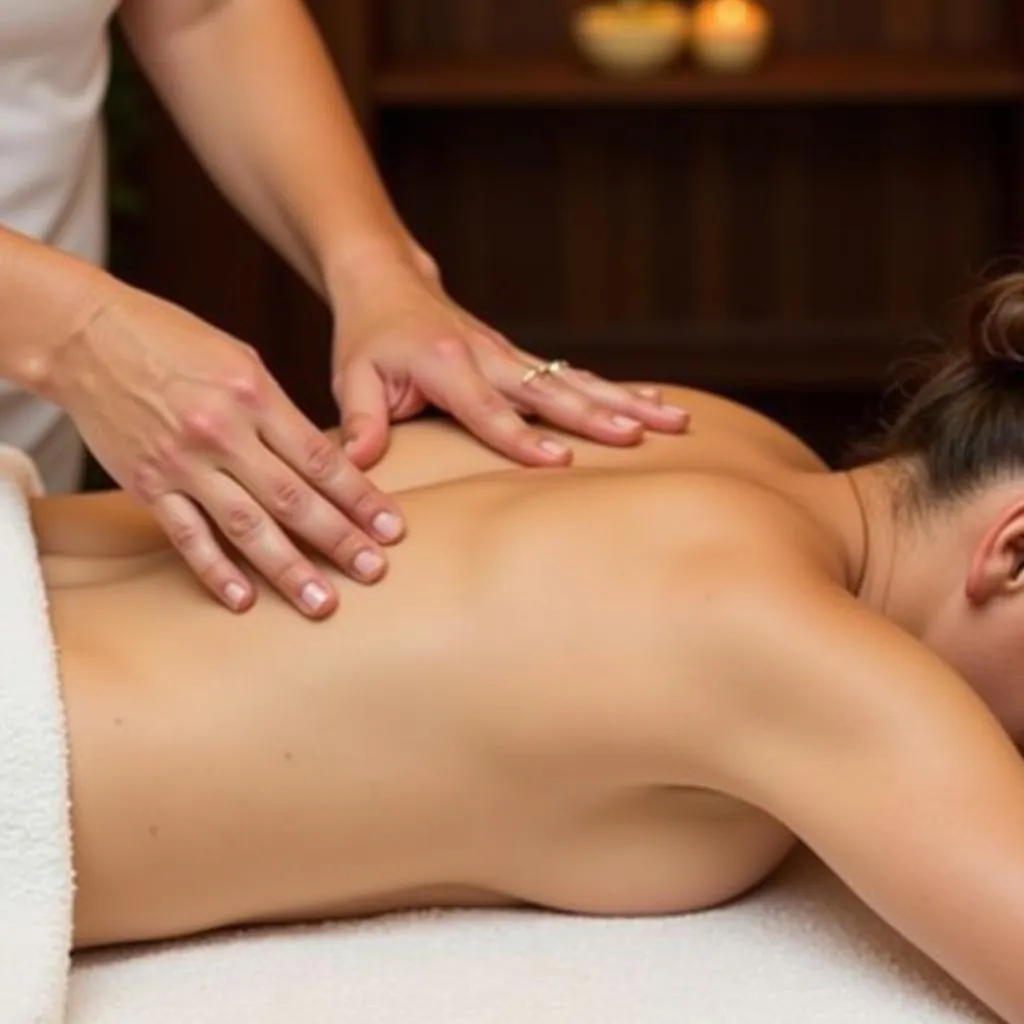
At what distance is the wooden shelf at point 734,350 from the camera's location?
3795 millimetres

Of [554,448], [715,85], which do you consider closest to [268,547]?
[554,448]

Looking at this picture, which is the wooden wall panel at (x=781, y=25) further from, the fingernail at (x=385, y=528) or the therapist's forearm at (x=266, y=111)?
the fingernail at (x=385, y=528)

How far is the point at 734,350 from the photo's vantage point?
153 inches

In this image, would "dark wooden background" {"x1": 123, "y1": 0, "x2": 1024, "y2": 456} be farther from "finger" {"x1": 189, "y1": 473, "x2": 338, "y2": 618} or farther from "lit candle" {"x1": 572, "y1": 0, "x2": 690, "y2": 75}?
"finger" {"x1": 189, "y1": 473, "x2": 338, "y2": 618}

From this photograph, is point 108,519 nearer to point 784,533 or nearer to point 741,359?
point 784,533

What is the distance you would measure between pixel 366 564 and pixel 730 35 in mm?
2238

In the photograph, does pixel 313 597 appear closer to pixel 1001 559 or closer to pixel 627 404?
pixel 627 404

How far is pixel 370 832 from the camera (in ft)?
4.86

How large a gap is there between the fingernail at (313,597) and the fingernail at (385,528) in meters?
Result: 0.06

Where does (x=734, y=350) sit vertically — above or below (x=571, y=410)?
below

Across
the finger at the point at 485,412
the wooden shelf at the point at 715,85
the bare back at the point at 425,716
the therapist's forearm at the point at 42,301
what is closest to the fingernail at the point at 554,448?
the finger at the point at 485,412

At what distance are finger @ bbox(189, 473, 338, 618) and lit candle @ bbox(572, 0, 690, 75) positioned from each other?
2207 millimetres

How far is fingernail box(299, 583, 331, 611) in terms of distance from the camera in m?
1.46

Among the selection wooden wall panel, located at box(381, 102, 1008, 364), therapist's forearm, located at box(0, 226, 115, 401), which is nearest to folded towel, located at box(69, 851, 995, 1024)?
therapist's forearm, located at box(0, 226, 115, 401)
